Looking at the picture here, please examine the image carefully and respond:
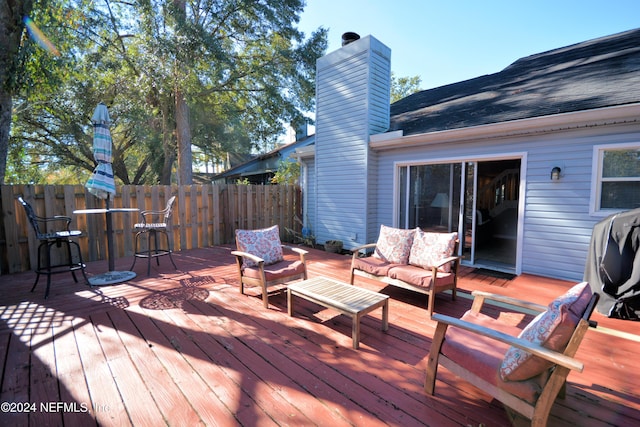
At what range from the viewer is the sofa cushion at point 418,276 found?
3328 millimetres

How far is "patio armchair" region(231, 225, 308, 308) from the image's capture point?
3.54m

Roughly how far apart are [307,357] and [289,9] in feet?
35.4

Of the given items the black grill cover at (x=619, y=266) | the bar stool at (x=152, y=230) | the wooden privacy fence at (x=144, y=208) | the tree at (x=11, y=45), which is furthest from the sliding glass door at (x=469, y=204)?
the tree at (x=11, y=45)

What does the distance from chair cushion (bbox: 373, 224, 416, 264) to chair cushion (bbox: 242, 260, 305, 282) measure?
4.01 feet

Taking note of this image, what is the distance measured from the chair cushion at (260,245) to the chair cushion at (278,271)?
0.11 m

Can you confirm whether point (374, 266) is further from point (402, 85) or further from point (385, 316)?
point (402, 85)

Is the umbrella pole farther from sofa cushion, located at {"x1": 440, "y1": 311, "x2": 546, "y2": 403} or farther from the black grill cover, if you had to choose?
the black grill cover

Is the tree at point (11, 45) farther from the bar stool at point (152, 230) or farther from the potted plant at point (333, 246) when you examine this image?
the potted plant at point (333, 246)

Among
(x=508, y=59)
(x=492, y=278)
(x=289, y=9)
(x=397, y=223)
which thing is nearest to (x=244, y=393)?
(x=492, y=278)

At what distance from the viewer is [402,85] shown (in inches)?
864

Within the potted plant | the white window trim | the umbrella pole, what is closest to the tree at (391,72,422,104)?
the potted plant

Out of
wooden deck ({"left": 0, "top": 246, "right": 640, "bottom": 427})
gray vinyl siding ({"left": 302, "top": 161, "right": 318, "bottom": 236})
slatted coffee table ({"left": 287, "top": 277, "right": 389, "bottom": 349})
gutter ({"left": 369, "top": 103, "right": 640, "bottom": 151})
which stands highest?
gutter ({"left": 369, "top": 103, "right": 640, "bottom": 151})

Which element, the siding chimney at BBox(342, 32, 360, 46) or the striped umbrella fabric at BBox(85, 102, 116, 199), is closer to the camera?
the striped umbrella fabric at BBox(85, 102, 116, 199)

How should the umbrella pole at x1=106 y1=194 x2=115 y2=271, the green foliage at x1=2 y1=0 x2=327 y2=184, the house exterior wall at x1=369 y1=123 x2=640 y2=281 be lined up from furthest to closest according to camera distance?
1. the green foliage at x1=2 y1=0 x2=327 y2=184
2. the umbrella pole at x1=106 y1=194 x2=115 y2=271
3. the house exterior wall at x1=369 y1=123 x2=640 y2=281
